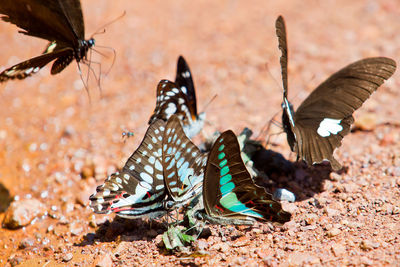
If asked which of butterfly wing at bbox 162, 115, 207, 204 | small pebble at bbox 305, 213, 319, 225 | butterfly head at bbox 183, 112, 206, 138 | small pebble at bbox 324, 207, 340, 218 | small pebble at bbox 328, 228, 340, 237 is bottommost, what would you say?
small pebble at bbox 328, 228, 340, 237

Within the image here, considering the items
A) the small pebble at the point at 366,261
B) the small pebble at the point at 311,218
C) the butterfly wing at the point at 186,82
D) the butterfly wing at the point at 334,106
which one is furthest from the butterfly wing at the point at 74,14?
the small pebble at the point at 366,261

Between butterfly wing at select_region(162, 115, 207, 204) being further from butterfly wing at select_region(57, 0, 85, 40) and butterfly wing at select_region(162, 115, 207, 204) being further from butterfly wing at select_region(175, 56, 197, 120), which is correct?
butterfly wing at select_region(175, 56, 197, 120)

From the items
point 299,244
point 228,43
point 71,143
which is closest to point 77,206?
point 71,143

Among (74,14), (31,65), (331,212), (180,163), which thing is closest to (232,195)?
(180,163)

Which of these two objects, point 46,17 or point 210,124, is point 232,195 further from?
point 46,17

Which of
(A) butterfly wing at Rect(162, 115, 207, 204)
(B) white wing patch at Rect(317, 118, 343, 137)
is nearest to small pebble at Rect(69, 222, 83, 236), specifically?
(A) butterfly wing at Rect(162, 115, 207, 204)

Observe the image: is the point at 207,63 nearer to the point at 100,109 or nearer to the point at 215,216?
the point at 100,109

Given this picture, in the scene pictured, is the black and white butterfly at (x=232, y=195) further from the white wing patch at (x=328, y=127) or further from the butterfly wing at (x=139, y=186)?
the white wing patch at (x=328, y=127)
